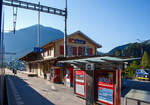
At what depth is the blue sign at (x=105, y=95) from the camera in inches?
299

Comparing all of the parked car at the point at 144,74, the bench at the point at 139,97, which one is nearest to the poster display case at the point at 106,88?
the bench at the point at 139,97

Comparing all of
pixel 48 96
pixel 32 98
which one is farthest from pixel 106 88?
pixel 32 98

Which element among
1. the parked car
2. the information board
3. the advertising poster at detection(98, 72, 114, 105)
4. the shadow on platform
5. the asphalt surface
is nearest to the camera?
the advertising poster at detection(98, 72, 114, 105)

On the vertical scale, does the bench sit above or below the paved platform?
above

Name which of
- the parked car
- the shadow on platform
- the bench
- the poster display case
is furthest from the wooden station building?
the bench

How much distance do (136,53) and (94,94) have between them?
174ft

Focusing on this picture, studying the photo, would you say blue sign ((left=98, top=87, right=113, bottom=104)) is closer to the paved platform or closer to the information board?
the paved platform

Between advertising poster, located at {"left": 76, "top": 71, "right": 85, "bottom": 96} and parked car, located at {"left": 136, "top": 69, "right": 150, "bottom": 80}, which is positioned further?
parked car, located at {"left": 136, "top": 69, "right": 150, "bottom": 80}

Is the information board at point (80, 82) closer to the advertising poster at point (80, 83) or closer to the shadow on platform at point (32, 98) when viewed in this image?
the advertising poster at point (80, 83)

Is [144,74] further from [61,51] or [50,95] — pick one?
[50,95]

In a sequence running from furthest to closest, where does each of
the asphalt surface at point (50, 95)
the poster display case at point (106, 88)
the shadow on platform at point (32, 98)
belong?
the asphalt surface at point (50, 95) → the shadow on platform at point (32, 98) → the poster display case at point (106, 88)

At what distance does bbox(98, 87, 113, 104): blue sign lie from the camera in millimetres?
7597

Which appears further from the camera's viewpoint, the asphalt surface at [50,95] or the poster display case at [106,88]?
the asphalt surface at [50,95]

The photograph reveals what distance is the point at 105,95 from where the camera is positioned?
7906mm
